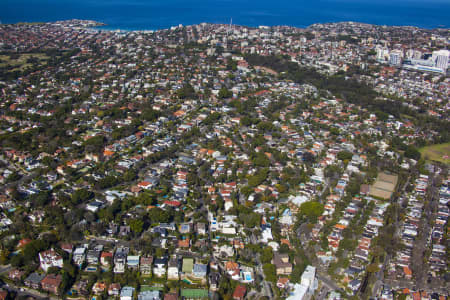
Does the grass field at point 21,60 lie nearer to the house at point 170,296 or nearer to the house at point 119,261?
the house at point 119,261

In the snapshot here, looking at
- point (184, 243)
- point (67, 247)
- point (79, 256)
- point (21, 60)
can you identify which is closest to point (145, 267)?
point (184, 243)

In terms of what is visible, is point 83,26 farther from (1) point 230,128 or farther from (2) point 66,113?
(1) point 230,128

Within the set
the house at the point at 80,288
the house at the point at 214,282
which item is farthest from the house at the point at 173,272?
the house at the point at 80,288

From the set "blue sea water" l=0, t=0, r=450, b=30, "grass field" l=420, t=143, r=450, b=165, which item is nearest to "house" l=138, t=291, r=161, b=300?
"grass field" l=420, t=143, r=450, b=165

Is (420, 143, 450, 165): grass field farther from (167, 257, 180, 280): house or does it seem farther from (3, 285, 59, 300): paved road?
(3, 285, 59, 300): paved road

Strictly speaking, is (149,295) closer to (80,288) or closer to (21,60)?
(80,288)

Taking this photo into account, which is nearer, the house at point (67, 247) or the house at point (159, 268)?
the house at point (159, 268)

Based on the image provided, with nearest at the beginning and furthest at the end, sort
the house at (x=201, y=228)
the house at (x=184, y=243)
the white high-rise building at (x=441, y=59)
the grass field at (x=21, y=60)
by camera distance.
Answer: the house at (x=184, y=243)
the house at (x=201, y=228)
the grass field at (x=21, y=60)
the white high-rise building at (x=441, y=59)

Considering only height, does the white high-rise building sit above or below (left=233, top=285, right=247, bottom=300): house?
above
